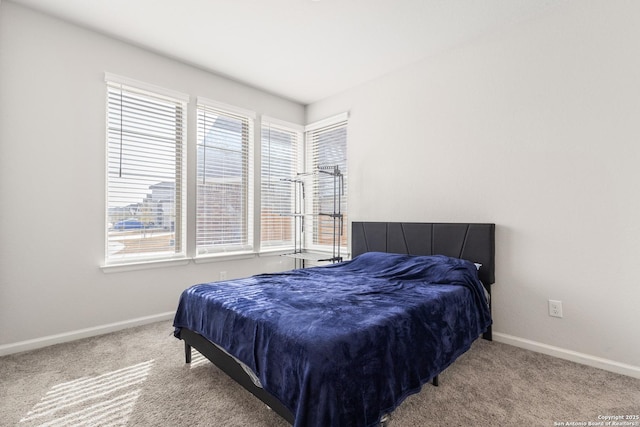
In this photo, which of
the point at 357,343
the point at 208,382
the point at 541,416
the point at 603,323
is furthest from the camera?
the point at 603,323

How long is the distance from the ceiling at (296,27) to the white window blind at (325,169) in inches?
35.1

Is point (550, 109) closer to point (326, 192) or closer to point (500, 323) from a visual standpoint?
point (500, 323)

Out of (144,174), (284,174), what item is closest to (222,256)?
(144,174)

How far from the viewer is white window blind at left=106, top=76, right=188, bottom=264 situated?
290 centimetres

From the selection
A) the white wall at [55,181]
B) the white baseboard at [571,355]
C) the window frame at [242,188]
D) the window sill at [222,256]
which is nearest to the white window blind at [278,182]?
the window frame at [242,188]

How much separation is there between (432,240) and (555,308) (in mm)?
1050

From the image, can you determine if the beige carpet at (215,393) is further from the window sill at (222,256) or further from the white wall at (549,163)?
the window sill at (222,256)

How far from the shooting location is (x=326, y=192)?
423 cm

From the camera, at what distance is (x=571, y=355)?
2287 millimetres

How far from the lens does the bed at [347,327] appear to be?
1.22m

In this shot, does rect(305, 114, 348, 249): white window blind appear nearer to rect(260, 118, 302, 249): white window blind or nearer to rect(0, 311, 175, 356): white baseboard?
rect(260, 118, 302, 249): white window blind

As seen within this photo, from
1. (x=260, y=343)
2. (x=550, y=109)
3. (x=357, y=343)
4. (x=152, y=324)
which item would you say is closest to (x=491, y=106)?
(x=550, y=109)

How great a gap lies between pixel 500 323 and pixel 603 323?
2.24ft

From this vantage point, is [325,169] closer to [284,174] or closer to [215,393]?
[284,174]
